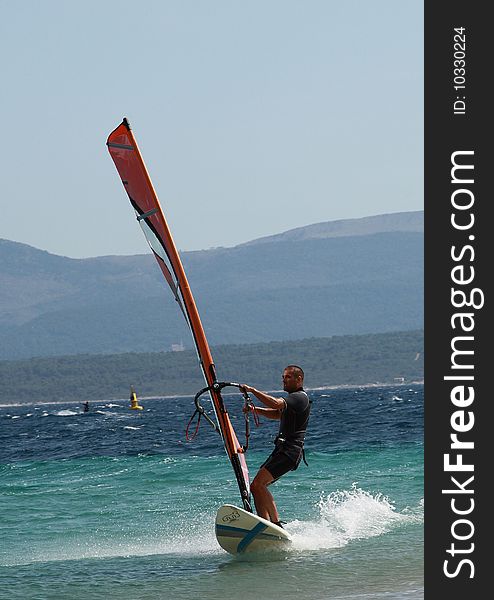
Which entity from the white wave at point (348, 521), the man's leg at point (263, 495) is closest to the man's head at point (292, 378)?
the man's leg at point (263, 495)

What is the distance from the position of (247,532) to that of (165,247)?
112 inches

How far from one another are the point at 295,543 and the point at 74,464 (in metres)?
14.9

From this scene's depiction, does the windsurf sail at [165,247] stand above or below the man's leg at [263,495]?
above

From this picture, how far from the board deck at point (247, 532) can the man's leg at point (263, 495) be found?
0.44ft

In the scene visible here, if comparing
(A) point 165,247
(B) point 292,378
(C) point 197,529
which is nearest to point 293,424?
(B) point 292,378

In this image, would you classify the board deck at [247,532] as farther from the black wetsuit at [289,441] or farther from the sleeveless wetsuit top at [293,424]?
the sleeveless wetsuit top at [293,424]

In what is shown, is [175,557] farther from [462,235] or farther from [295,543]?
[462,235]

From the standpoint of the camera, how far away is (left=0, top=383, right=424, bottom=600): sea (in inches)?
448

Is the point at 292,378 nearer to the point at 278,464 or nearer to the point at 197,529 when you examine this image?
the point at 278,464

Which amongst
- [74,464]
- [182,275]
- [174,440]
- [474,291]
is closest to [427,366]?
[474,291]

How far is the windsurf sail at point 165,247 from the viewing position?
1240 centimetres

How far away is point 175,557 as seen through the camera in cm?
1316

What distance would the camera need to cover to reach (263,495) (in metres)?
12.3

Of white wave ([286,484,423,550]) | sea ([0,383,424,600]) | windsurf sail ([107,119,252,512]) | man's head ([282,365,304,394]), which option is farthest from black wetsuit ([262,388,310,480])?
white wave ([286,484,423,550])
